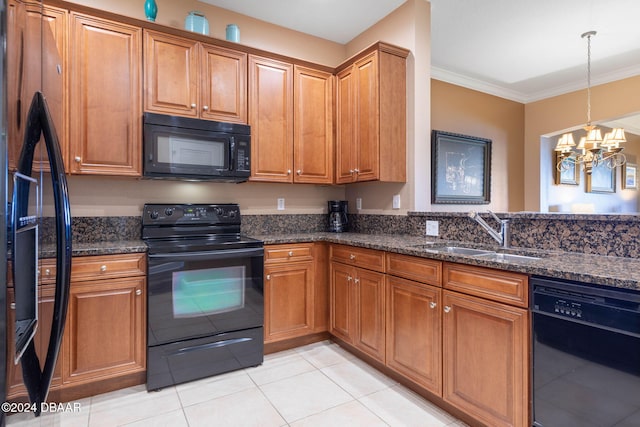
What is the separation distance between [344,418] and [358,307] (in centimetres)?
78

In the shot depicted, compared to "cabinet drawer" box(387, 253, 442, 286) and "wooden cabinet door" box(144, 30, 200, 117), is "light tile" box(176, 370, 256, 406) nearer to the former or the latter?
"cabinet drawer" box(387, 253, 442, 286)

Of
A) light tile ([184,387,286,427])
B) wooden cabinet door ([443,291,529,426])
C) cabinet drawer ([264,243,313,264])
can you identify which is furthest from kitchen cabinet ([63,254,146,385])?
wooden cabinet door ([443,291,529,426])

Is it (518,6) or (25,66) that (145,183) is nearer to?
(25,66)

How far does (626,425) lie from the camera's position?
117cm

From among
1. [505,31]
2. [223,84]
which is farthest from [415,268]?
[505,31]

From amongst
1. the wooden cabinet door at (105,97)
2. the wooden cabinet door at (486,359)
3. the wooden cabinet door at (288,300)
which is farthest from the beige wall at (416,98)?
the wooden cabinet door at (105,97)

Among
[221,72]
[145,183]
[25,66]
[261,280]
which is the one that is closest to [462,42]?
[221,72]

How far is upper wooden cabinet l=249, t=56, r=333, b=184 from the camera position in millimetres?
2840

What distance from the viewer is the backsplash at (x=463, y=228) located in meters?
1.64

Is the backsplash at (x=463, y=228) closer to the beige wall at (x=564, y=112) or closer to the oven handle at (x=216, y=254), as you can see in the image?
the oven handle at (x=216, y=254)

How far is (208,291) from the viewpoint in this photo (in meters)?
2.32

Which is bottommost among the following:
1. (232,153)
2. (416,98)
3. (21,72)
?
(21,72)

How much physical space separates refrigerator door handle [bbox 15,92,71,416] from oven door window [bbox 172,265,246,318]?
3.90 feet

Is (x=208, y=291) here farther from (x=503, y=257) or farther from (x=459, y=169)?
(x=459, y=169)
